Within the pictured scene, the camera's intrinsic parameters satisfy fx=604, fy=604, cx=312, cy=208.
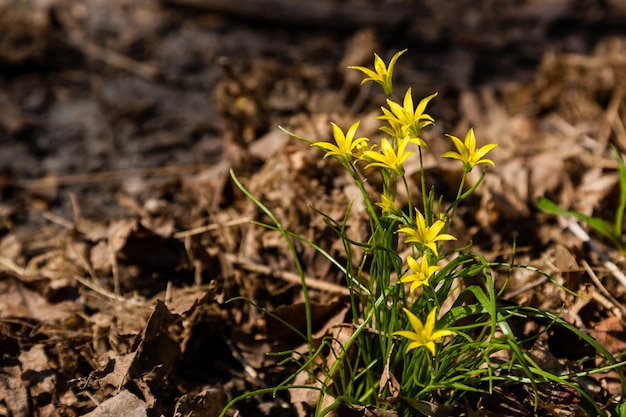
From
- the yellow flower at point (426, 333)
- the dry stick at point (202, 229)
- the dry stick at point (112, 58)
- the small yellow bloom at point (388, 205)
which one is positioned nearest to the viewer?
the yellow flower at point (426, 333)

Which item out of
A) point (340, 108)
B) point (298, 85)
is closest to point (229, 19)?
point (298, 85)

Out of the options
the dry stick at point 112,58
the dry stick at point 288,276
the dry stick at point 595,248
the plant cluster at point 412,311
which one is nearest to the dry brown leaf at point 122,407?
the plant cluster at point 412,311

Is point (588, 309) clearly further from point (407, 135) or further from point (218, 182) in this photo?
point (218, 182)

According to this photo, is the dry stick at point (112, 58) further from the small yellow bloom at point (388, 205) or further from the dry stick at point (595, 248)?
the small yellow bloom at point (388, 205)

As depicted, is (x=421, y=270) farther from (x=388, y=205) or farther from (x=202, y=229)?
(x=202, y=229)

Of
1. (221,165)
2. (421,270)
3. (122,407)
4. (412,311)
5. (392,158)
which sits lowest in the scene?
(122,407)

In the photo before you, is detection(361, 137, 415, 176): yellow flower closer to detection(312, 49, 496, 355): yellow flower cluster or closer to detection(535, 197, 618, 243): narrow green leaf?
detection(312, 49, 496, 355): yellow flower cluster

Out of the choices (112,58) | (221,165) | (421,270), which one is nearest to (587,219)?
(421,270)
